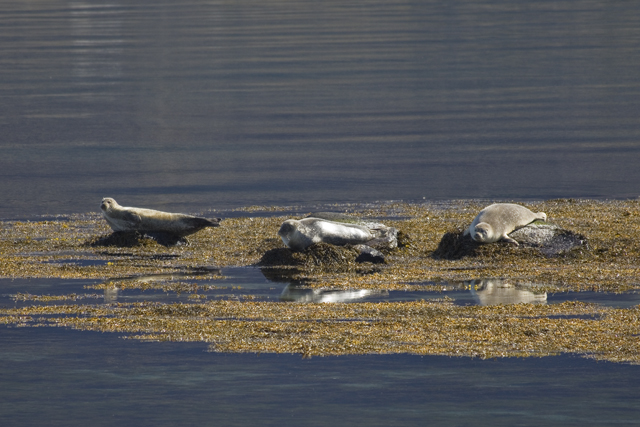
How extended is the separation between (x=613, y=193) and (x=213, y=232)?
599 centimetres

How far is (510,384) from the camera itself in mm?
6168

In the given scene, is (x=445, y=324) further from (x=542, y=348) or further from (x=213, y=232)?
(x=213, y=232)

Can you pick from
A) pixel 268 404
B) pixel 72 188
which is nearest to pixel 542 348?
pixel 268 404

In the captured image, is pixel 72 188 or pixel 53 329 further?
pixel 72 188

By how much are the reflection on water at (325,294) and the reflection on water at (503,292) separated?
80 centimetres

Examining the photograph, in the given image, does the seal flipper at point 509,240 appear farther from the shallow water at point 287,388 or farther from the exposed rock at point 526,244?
the shallow water at point 287,388

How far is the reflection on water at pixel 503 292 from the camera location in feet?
27.3

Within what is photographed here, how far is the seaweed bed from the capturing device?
7145 millimetres

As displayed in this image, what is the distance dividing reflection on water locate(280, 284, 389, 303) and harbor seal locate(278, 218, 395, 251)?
1.50 meters

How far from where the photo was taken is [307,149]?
65.9 ft

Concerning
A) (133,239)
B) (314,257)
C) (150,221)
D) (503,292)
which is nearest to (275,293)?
(314,257)

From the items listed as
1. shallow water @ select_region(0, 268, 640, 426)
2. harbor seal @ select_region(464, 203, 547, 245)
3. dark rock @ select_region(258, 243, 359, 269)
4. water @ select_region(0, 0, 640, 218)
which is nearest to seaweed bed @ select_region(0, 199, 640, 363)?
dark rock @ select_region(258, 243, 359, 269)

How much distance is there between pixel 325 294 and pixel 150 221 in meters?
3.76

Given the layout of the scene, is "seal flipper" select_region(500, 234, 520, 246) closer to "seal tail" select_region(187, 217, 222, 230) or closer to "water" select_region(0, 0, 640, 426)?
"water" select_region(0, 0, 640, 426)
